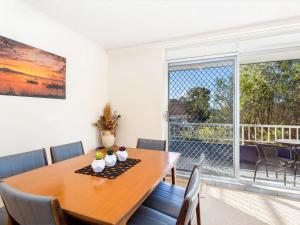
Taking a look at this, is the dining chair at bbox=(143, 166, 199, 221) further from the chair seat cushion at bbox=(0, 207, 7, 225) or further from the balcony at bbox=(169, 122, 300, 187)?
the balcony at bbox=(169, 122, 300, 187)

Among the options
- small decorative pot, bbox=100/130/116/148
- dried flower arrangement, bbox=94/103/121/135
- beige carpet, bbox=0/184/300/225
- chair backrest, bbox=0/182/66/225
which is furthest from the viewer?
dried flower arrangement, bbox=94/103/121/135

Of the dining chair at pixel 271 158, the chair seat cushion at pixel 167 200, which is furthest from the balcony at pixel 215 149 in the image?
the chair seat cushion at pixel 167 200

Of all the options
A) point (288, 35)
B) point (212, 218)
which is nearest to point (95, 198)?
point (212, 218)

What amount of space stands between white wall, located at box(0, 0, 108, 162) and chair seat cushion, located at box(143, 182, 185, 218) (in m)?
1.73

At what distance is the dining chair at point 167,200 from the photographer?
1452 millimetres

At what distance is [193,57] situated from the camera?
335 cm

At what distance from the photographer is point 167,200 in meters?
1.60

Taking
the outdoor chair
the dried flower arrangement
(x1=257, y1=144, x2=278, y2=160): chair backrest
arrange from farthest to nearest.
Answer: the dried flower arrangement
the outdoor chair
(x1=257, y1=144, x2=278, y2=160): chair backrest

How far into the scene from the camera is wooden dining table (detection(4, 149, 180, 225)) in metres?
0.93

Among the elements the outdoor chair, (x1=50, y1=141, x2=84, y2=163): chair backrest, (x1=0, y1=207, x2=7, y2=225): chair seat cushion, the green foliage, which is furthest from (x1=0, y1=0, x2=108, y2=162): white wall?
the outdoor chair

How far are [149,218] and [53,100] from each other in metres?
2.14

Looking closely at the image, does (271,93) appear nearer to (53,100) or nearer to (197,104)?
(197,104)

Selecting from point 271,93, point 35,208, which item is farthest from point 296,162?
point 35,208

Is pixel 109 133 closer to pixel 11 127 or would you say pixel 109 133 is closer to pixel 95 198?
pixel 11 127
